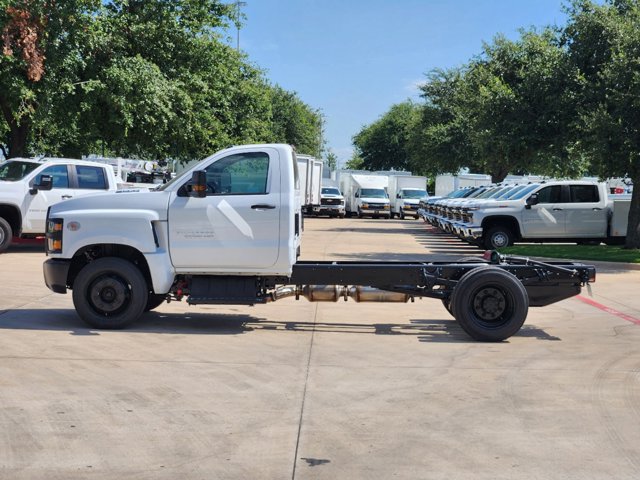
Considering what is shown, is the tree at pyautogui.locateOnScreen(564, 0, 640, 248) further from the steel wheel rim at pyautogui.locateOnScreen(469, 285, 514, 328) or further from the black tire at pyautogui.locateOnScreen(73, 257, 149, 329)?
the black tire at pyautogui.locateOnScreen(73, 257, 149, 329)

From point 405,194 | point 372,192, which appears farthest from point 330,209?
point 405,194

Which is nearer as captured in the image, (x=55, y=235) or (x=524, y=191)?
(x=55, y=235)

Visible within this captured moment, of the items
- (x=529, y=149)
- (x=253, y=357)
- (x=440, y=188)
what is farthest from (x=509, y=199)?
(x=440, y=188)

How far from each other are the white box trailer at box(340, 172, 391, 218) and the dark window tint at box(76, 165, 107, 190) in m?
31.3

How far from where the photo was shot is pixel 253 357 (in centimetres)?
911

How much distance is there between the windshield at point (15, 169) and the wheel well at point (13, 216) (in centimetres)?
62

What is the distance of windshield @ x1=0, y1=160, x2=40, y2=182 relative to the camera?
19641 millimetres

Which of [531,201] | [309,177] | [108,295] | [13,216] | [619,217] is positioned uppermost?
[309,177]

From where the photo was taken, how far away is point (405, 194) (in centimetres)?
5353

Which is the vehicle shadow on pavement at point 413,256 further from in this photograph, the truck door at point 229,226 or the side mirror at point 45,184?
the truck door at point 229,226

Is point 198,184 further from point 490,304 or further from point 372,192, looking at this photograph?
point 372,192

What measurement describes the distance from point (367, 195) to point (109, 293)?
1661 inches

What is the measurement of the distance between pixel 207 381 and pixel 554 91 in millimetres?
19398

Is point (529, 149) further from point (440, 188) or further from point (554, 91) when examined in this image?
point (440, 188)
